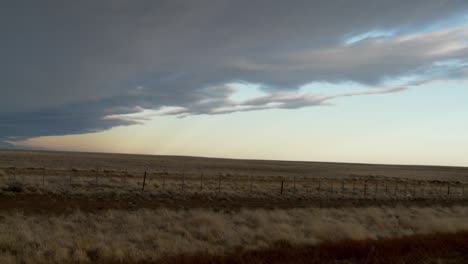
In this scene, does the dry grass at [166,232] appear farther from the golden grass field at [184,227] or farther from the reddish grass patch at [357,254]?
the reddish grass patch at [357,254]

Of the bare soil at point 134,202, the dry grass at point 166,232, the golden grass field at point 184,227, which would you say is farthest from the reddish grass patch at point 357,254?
the bare soil at point 134,202

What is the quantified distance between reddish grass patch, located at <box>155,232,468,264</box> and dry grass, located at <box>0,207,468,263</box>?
1.14 m

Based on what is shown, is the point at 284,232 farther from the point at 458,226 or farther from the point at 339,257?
the point at 458,226

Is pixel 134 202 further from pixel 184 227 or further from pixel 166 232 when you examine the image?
pixel 166 232

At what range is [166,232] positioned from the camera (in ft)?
52.5

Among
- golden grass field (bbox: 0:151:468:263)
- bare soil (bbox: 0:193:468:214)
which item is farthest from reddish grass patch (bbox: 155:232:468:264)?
bare soil (bbox: 0:193:468:214)

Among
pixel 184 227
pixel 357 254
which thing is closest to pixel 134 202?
pixel 184 227

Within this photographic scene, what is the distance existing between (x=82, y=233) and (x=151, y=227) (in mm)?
2877

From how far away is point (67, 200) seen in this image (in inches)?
984

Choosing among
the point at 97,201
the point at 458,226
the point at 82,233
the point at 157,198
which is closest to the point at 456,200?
the point at 458,226

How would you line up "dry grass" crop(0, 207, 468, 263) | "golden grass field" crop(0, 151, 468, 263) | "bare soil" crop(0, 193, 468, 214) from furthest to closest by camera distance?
"bare soil" crop(0, 193, 468, 214) → "dry grass" crop(0, 207, 468, 263) → "golden grass field" crop(0, 151, 468, 263)

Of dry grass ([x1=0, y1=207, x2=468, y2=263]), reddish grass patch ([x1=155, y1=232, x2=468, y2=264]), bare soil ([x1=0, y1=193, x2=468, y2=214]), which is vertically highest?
reddish grass patch ([x1=155, y1=232, x2=468, y2=264])

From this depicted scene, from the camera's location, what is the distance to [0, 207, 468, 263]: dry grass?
11.9 m

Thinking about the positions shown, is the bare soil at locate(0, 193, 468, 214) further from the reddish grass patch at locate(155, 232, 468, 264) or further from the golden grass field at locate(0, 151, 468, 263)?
the reddish grass patch at locate(155, 232, 468, 264)
